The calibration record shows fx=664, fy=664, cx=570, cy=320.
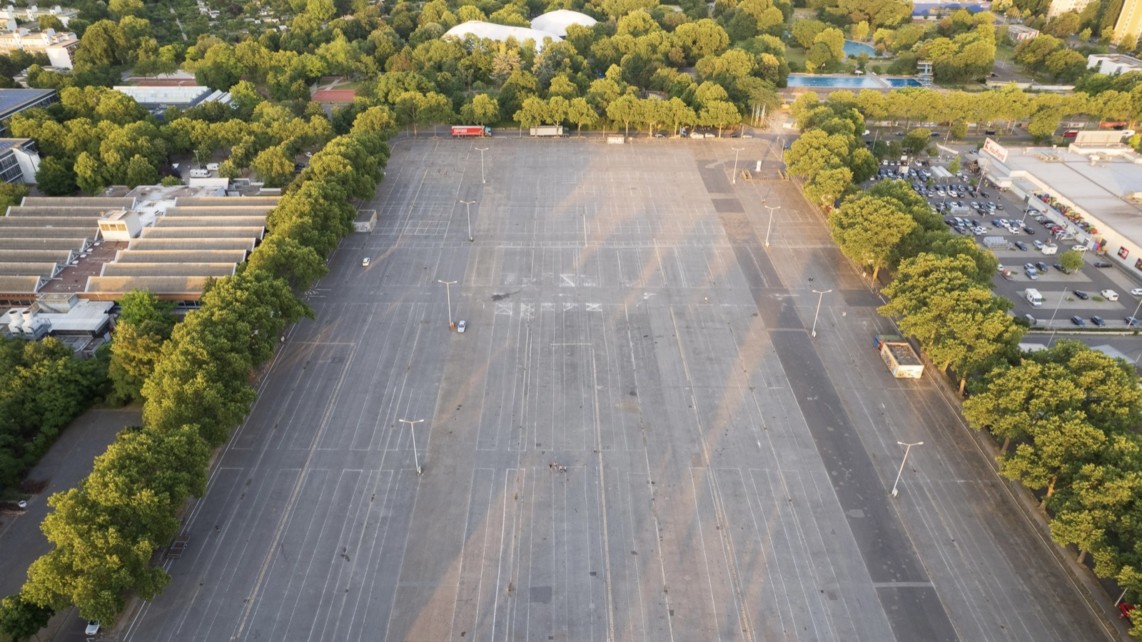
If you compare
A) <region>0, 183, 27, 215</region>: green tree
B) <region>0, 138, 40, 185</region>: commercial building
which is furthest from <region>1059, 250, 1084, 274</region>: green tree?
<region>0, 138, 40, 185</region>: commercial building

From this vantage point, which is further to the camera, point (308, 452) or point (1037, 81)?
point (1037, 81)

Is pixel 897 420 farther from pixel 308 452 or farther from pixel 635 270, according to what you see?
pixel 308 452

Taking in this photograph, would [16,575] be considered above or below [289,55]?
below

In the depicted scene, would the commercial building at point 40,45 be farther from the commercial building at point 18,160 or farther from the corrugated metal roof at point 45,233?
the corrugated metal roof at point 45,233

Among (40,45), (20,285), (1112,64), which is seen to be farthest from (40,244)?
(1112,64)

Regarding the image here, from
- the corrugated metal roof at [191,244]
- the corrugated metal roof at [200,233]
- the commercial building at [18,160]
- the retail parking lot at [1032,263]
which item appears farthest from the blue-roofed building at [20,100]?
A: the retail parking lot at [1032,263]

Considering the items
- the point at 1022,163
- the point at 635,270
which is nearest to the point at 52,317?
the point at 635,270
